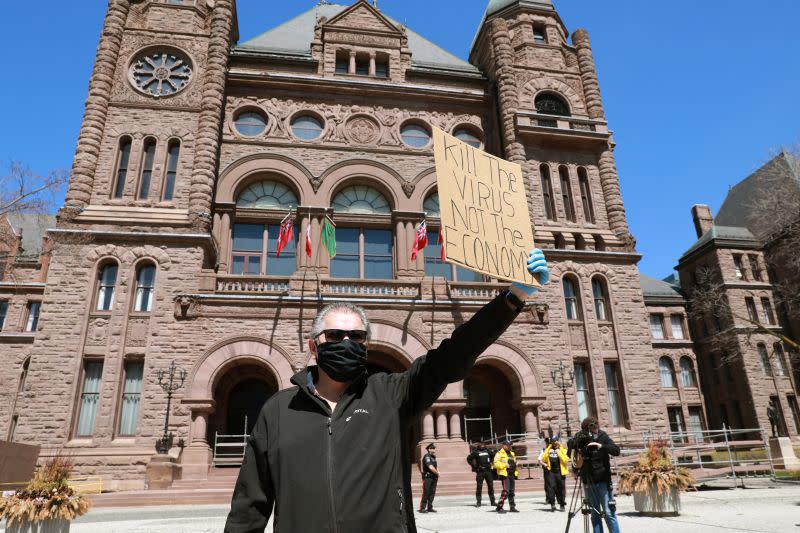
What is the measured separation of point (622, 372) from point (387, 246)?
11.4 m

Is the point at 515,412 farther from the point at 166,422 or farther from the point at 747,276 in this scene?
the point at 747,276

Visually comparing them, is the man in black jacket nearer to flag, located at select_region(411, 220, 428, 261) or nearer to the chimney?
flag, located at select_region(411, 220, 428, 261)

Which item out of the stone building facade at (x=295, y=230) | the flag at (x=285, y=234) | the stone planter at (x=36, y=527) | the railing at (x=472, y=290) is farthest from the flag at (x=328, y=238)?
the stone planter at (x=36, y=527)

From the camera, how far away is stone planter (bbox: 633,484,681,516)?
10.5 metres

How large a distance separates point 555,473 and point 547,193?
16154 mm

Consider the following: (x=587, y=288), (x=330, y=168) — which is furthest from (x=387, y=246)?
(x=587, y=288)

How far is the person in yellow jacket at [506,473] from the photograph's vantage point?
11773 mm

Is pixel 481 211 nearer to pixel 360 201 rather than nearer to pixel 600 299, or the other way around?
pixel 360 201

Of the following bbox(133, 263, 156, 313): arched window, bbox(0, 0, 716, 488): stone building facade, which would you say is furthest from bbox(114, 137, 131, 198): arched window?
bbox(133, 263, 156, 313): arched window

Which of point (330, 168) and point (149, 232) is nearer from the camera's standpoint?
point (149, 232)

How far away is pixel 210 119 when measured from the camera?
22.4 meters

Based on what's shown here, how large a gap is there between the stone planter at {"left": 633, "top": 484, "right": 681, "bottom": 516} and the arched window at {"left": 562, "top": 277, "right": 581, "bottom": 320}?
1257 cm

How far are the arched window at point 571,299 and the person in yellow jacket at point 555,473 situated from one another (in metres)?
11.7

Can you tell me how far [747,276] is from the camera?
1533 inches
